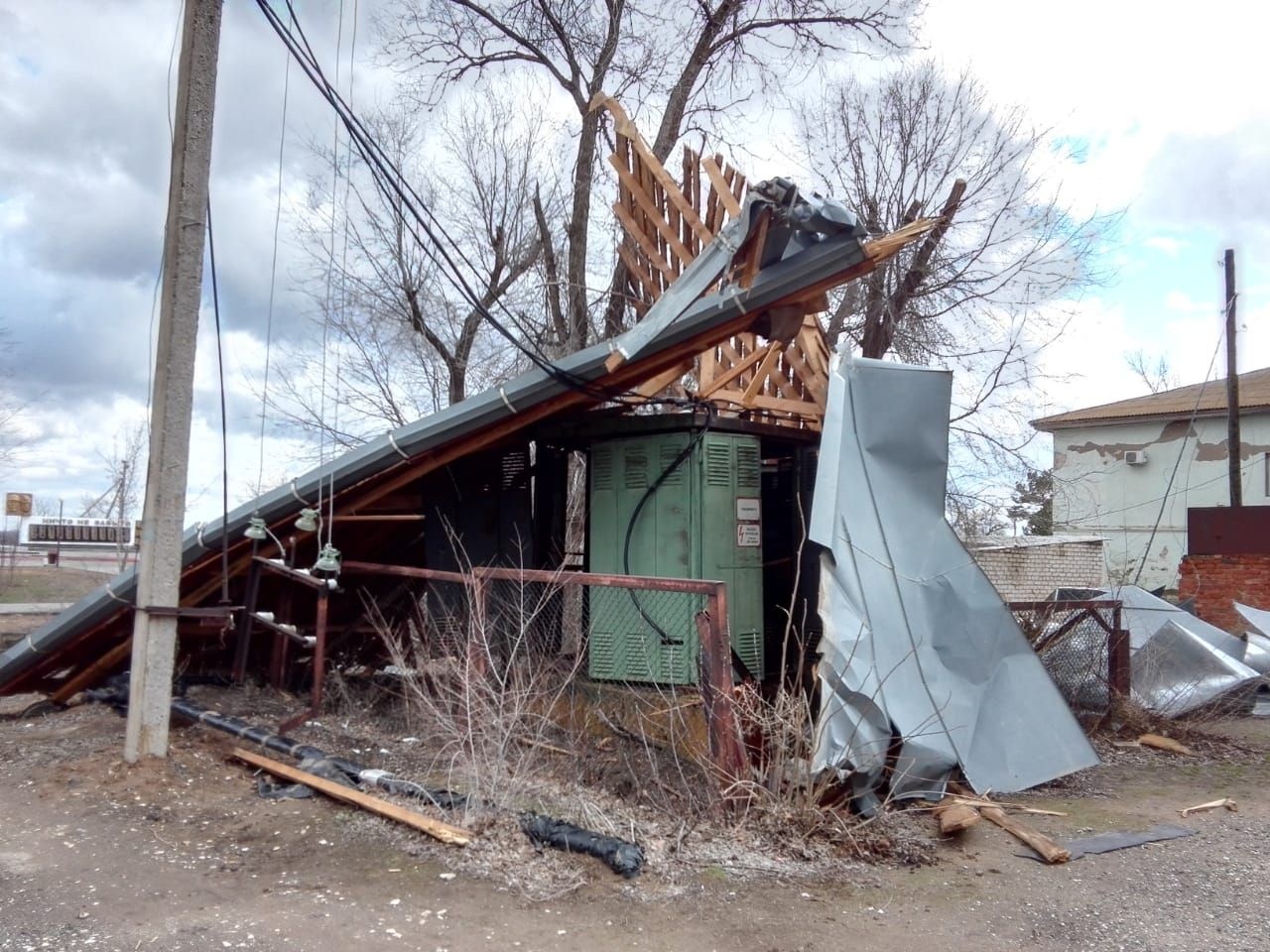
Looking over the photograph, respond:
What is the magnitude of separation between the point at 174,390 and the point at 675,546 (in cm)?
347

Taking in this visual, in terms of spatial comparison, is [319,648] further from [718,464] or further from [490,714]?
[718,464]

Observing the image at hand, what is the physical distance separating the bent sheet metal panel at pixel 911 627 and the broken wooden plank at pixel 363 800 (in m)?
2.02

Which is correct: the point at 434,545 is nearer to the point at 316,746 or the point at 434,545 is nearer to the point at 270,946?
the point at 316,746

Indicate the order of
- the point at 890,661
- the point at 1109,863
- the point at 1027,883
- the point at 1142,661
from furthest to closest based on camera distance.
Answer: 1. the point at 1142,661
2. the point at 890,661
3. the point at 1109,863
4. the point at 1027,883

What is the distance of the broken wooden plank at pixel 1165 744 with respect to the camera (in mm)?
8047

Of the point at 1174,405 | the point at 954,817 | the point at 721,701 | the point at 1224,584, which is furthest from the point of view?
the point at 1174,405

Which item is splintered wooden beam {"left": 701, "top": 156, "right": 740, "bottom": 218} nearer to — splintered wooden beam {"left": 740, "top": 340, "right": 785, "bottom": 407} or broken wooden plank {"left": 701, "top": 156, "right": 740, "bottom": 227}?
broken wooden plank {"left": 701, "top": 156, "right": 740, "bottom": 227}

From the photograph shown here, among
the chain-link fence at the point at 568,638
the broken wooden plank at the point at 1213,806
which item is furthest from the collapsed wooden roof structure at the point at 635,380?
the broken wooden plank at the point at 1213,806

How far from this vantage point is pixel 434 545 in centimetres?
901

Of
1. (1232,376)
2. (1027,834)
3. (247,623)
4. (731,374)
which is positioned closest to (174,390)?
(247,623)

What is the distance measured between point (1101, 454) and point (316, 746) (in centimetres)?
2973

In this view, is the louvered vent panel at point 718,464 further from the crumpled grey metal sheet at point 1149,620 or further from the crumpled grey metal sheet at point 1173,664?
the crumpled grey metal sheet at point 1149,620

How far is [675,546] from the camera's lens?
7406 millimetres

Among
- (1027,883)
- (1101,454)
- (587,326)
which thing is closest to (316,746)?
(1027,883)
